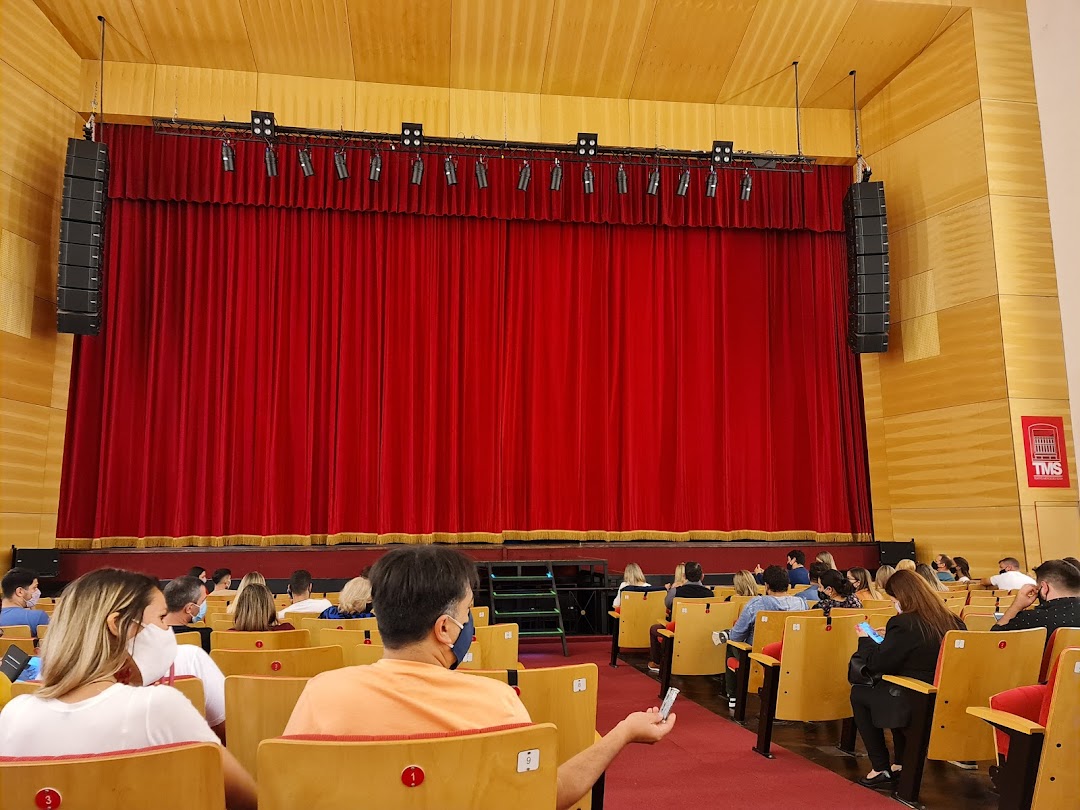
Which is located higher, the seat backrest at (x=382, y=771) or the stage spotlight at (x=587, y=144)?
the stage spotlight at (x=587, y=144)

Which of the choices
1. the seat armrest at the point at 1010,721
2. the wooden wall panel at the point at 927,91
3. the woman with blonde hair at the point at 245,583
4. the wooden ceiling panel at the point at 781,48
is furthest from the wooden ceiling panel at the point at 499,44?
the seat armrest at the point at 1010,721

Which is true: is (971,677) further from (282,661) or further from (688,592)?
(688,592)

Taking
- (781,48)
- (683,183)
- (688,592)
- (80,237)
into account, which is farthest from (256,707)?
(781,48)

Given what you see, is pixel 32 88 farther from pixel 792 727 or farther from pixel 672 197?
pixel 792 727

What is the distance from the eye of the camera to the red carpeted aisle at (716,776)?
156 inches

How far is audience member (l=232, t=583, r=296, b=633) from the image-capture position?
14.0ft

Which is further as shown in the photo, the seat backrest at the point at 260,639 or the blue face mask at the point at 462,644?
the seat backrest at the point at 260,639

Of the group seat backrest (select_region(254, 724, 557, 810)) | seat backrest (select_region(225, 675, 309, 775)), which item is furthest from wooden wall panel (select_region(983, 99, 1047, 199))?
seat backrest (select_region(254, 724, 557, 810))

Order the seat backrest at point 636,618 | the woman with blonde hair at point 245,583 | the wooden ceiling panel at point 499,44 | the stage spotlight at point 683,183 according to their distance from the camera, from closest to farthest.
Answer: the woman with blonde hair at point 245,583 < the seat backrest at point 636,618 < the wooden ceiling panel at point 499,44 < the stage spotlight at point 683,183

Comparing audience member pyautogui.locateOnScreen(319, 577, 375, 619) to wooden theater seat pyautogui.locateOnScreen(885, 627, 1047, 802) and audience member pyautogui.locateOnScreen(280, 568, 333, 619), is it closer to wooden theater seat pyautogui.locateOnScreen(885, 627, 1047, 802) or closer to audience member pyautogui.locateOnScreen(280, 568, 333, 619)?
audience member pyautogui.locateOnScreen(280, 568, 333, 619)

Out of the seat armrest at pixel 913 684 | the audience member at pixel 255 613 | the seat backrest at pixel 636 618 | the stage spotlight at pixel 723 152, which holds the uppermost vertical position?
the stage spotlight at pixel 723 152

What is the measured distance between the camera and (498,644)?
14.9 ft

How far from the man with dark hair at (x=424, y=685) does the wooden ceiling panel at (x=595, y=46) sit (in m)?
10.9

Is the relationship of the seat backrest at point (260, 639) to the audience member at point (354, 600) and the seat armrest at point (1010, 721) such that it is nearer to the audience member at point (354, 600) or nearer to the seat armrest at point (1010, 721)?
the audience member at point (354, 600)
